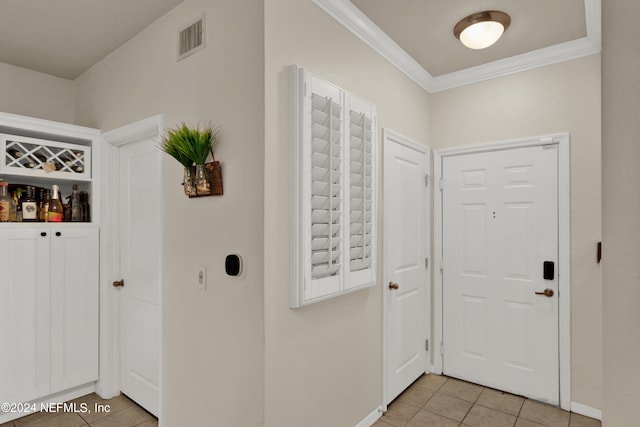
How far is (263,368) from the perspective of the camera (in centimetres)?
165

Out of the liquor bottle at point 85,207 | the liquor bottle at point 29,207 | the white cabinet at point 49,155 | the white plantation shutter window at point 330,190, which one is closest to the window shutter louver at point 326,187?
the white plantation shutter window at point 330,190

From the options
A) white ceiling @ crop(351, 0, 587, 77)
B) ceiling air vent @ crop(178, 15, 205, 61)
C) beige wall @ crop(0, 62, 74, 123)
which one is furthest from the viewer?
beige wall @ crop(0, 62, 74, 123)

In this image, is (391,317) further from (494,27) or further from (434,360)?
(494,27)

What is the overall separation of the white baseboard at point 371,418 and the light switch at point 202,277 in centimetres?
134

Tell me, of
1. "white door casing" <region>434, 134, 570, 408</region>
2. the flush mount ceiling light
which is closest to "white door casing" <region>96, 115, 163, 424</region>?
the flush mount ceiling light

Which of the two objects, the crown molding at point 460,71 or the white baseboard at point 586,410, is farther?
the white baseboard at point 586,410

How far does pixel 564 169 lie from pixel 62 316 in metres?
3.90

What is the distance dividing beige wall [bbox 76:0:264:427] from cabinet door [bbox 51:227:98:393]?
3.50 ft

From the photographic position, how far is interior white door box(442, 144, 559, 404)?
2.68m

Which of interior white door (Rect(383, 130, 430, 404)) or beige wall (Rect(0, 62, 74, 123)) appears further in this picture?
beige wall (Rect(0, 62, 74, 123))

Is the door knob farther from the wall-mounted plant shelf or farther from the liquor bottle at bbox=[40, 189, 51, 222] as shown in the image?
the liquor bottle at bbox=[40, 189, 51, 222]

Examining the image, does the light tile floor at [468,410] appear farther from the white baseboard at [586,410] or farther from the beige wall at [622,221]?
the beige wall at [622,221]

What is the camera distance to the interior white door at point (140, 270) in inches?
98.1

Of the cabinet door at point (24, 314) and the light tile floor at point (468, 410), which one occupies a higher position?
the cabinet door at point (24, 314)
